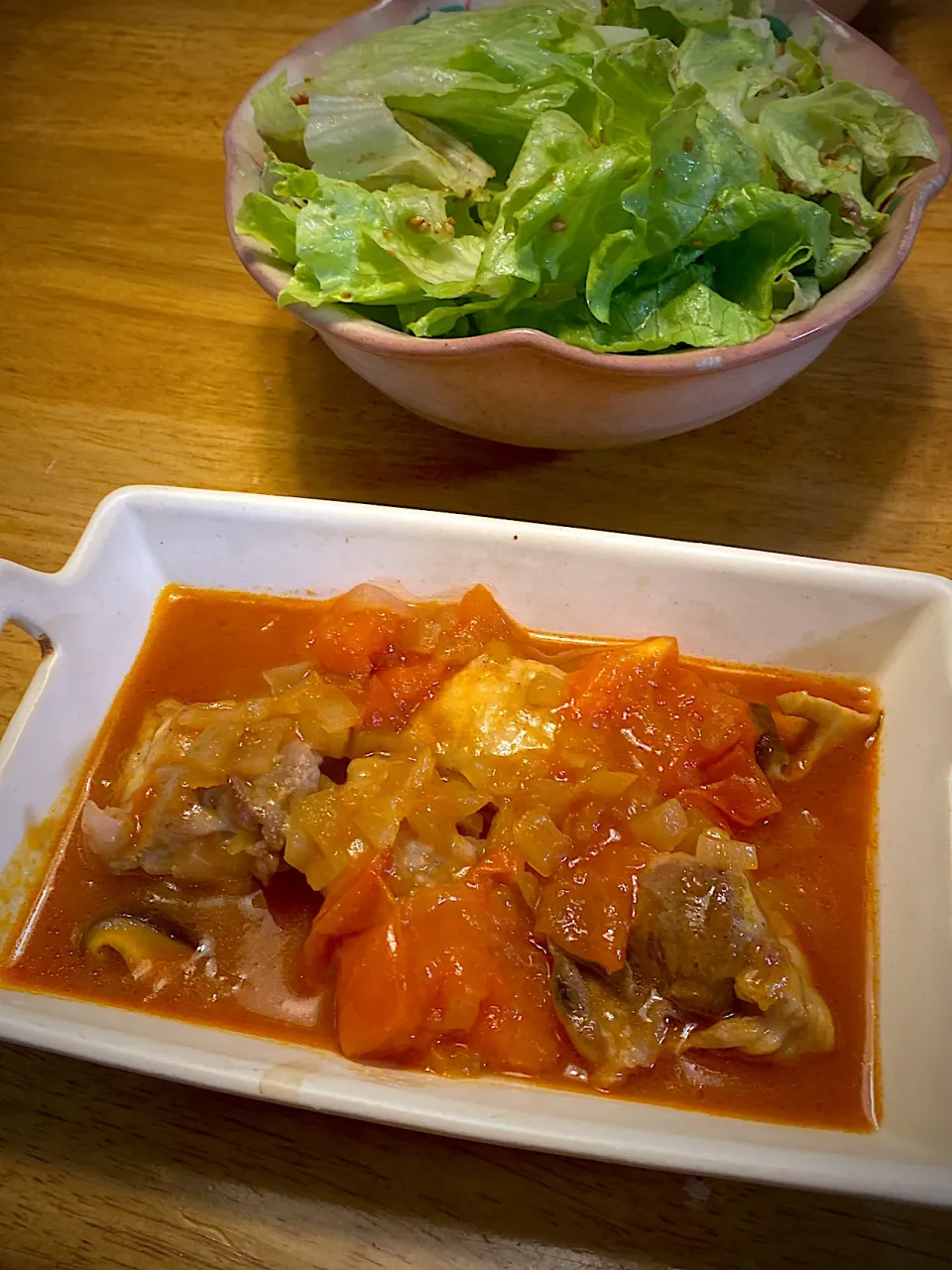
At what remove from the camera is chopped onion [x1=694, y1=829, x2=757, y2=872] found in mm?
1439

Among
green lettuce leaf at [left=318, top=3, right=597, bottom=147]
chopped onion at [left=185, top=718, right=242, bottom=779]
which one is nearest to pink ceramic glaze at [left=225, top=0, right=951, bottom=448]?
green lettuce leaf at [left=318, top=3, right=597, bottom=147]

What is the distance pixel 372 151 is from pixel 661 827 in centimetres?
140

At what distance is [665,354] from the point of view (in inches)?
65.7

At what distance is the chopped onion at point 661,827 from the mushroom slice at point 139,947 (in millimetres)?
702

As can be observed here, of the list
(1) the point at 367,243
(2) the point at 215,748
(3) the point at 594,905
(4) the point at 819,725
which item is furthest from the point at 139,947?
(1) the point at 367,243

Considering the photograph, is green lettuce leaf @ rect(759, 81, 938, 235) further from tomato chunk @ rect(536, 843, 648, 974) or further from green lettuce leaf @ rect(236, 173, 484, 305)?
tomato chunk @ rect(536, 843, 648, 974)

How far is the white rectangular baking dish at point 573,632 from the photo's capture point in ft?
3.99

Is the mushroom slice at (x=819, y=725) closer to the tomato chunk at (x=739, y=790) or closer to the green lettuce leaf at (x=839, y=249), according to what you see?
the tomato chunk at (x=739, y=790)

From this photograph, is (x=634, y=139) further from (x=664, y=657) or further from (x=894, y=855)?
(x=894, y=855)

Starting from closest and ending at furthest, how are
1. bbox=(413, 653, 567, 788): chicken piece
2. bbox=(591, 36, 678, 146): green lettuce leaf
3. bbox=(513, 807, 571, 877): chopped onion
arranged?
1. bbox=(513, 807, 571, 877): chopped onion
2. bbox=(413, 653, 567, 788): chicken piece
3. bbox=(591, 36, 678, 146): green lettuce leaf

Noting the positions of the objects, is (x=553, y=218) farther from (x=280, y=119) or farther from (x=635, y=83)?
(x=280, y=119)

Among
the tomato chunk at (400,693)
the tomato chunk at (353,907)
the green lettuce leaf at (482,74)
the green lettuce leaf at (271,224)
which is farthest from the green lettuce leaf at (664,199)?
the tomato chunk at (353,907)

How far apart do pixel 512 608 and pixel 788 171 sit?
99cm

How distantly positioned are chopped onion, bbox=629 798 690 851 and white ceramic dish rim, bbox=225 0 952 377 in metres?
0.70
